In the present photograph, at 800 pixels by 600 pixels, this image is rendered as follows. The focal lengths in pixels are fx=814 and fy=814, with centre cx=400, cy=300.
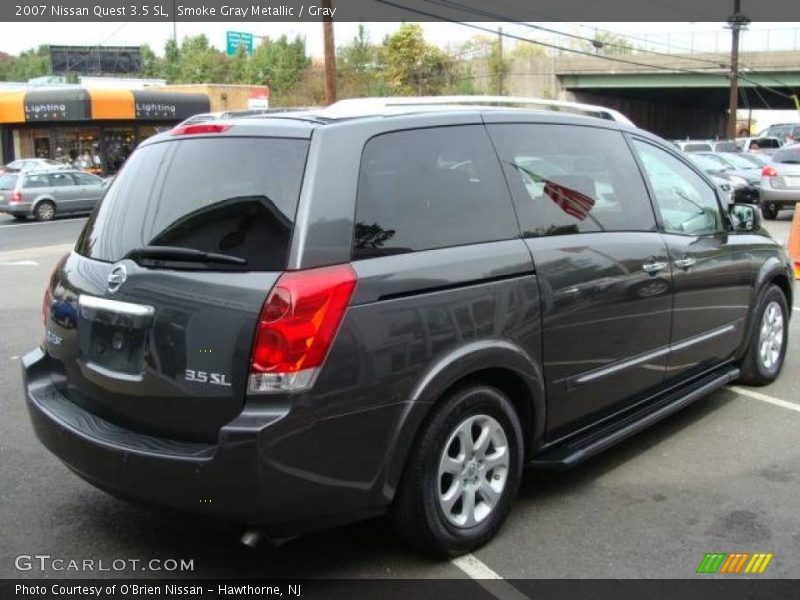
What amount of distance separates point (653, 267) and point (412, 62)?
64.6 metres

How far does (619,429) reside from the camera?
410 centimetres

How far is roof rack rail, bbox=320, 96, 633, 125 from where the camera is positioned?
3404mm

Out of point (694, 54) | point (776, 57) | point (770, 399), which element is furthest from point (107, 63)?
point (770, 399)

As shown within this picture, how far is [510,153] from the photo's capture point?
3.74 meters

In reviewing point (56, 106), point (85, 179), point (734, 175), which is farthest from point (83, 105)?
point (734, 175)

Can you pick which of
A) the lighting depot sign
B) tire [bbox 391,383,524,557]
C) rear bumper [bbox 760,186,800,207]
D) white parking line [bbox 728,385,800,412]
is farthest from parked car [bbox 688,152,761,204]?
the lighting depot sign

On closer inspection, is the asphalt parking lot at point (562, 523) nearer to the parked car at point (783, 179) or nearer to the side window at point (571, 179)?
the side window at point (571, 179)

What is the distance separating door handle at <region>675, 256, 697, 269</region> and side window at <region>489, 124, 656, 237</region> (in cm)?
25

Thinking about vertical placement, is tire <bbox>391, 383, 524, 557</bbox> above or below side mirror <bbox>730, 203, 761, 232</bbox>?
below

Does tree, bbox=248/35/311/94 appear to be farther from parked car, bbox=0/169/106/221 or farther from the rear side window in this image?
parked car, bbox=0/169/106/221

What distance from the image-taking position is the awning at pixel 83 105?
37.8 metres

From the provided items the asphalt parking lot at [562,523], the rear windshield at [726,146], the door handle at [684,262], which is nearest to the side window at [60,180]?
the asphalt parking lot at [562,523]

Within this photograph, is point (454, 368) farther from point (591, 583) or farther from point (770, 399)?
point (770, 399)

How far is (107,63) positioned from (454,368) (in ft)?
230
